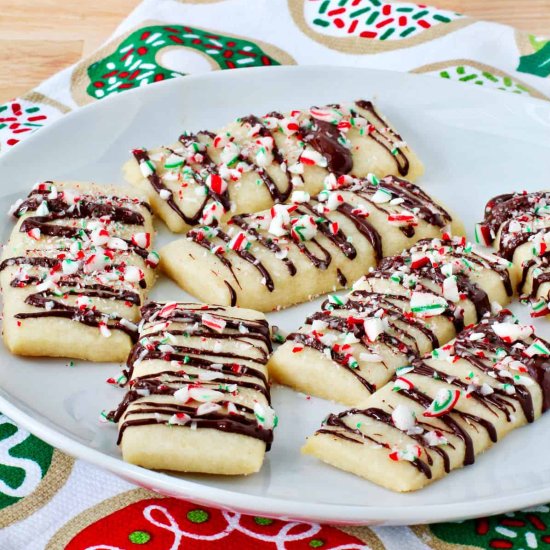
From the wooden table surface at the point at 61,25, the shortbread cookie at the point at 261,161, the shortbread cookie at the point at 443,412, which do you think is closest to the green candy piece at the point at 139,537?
the shortbread cookie at the point at 443,412

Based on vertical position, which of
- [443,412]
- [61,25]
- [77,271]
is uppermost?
[443,412]

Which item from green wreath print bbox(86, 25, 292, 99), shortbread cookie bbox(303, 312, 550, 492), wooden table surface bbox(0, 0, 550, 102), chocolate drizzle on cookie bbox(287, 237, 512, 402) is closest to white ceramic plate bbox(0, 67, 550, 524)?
shortbread cookie bbox(303, 312, 550, 492)

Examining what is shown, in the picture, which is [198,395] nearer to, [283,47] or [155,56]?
[155,56]

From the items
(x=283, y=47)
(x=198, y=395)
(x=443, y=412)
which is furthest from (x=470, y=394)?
(x=283, y=47)

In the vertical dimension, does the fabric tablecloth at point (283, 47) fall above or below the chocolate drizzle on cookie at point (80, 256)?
above

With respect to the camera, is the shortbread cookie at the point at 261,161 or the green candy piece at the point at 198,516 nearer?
the green candy piece at the point at 198,516

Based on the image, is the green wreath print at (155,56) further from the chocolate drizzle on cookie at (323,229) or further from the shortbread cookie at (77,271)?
the chocolate drizzle on cookie at (323,229)

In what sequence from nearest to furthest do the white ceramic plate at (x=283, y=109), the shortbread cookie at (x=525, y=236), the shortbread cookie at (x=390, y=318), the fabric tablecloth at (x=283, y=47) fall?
the white ceramic plate at (x=283, y=109) < the shortbread cookie at (x=390, y=318) < the shortbread cookie at (x=525, y=236) < the fabric tablecloth at (x=283, y=47)
